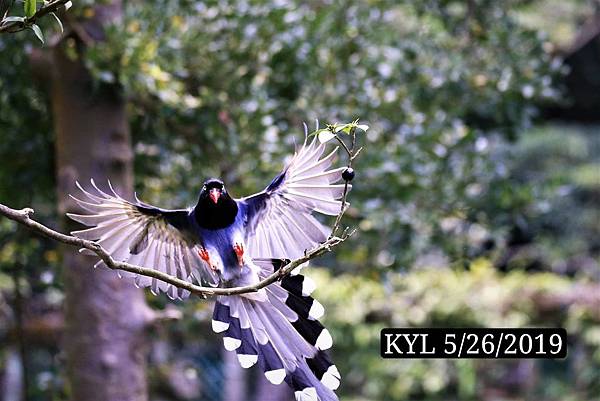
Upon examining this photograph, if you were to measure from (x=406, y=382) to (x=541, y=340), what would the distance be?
11.2 ft

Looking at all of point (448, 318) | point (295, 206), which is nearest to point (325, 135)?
point (295, 206)

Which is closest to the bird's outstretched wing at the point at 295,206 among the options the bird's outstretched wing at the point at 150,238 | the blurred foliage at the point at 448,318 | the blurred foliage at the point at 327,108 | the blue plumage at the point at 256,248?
the blue plumage at the point at 256,248

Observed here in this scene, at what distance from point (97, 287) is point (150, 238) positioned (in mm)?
1030

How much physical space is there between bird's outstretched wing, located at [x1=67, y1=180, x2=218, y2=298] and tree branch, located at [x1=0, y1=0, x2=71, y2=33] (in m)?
0.28

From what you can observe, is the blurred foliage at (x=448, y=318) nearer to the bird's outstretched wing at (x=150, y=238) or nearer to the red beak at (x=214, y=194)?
the bird's outstretched wing at (x=150, y=238)

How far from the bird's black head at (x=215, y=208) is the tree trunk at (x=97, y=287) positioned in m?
1.05

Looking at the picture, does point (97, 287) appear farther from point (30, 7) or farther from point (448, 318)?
point (448, 318)

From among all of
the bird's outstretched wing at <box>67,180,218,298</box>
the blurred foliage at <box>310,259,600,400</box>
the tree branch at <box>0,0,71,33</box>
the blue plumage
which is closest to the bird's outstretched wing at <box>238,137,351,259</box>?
the blue plumage

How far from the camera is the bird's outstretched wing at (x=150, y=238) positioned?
145 centimetres

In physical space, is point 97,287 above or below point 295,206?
above

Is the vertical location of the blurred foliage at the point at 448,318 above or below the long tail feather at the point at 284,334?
above

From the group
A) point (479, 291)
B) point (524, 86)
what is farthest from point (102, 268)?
point (479, 291)

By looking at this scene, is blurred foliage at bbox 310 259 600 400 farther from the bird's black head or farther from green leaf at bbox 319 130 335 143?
green leaf at bbox 319 130 335 143

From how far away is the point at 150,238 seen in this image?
1493mm
